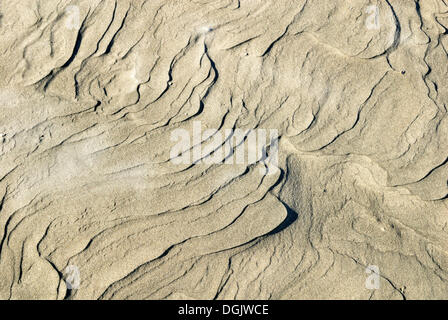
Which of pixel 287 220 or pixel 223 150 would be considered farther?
pixel 223 150

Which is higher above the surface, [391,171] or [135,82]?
[135,82]

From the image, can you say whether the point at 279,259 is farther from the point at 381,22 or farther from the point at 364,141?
the point at 381,22

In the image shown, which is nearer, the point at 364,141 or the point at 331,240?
the point at 331,240

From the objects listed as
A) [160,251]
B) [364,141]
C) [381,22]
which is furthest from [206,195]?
[381,22]

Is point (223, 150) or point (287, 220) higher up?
point (223, 150)
